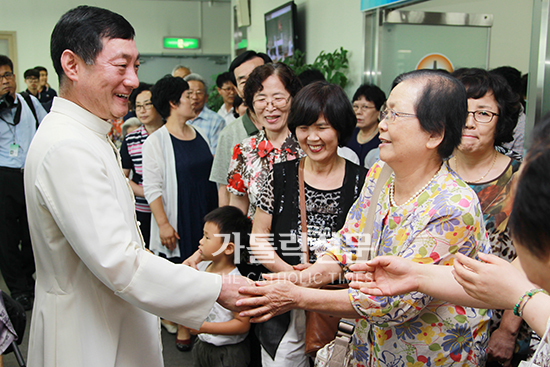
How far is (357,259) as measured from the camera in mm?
1591

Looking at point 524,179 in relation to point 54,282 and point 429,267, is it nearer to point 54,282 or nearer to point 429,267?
point 429,267

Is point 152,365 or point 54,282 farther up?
point 54,282

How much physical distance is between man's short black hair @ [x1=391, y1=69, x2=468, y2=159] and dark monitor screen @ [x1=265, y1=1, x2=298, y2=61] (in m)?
4.66

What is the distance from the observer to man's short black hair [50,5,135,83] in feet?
4.21

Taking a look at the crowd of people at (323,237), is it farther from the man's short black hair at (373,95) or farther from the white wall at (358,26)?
the white wall at (358,26)

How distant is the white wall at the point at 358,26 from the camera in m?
4.61

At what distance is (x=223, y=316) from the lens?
85.4 inches

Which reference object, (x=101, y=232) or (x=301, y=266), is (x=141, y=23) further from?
(x=101, y=232)

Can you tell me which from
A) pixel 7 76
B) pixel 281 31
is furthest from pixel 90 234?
pixel 281 31

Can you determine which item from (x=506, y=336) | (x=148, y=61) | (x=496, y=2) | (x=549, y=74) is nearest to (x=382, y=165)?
(x=506, y=336)

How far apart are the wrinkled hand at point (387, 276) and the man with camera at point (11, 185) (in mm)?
3559

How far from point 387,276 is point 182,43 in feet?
35.5

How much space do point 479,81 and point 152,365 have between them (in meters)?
1.65

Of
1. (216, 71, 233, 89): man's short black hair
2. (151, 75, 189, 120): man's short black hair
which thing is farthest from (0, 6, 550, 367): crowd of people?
(216, 71, 233, 89): man's short black hair
